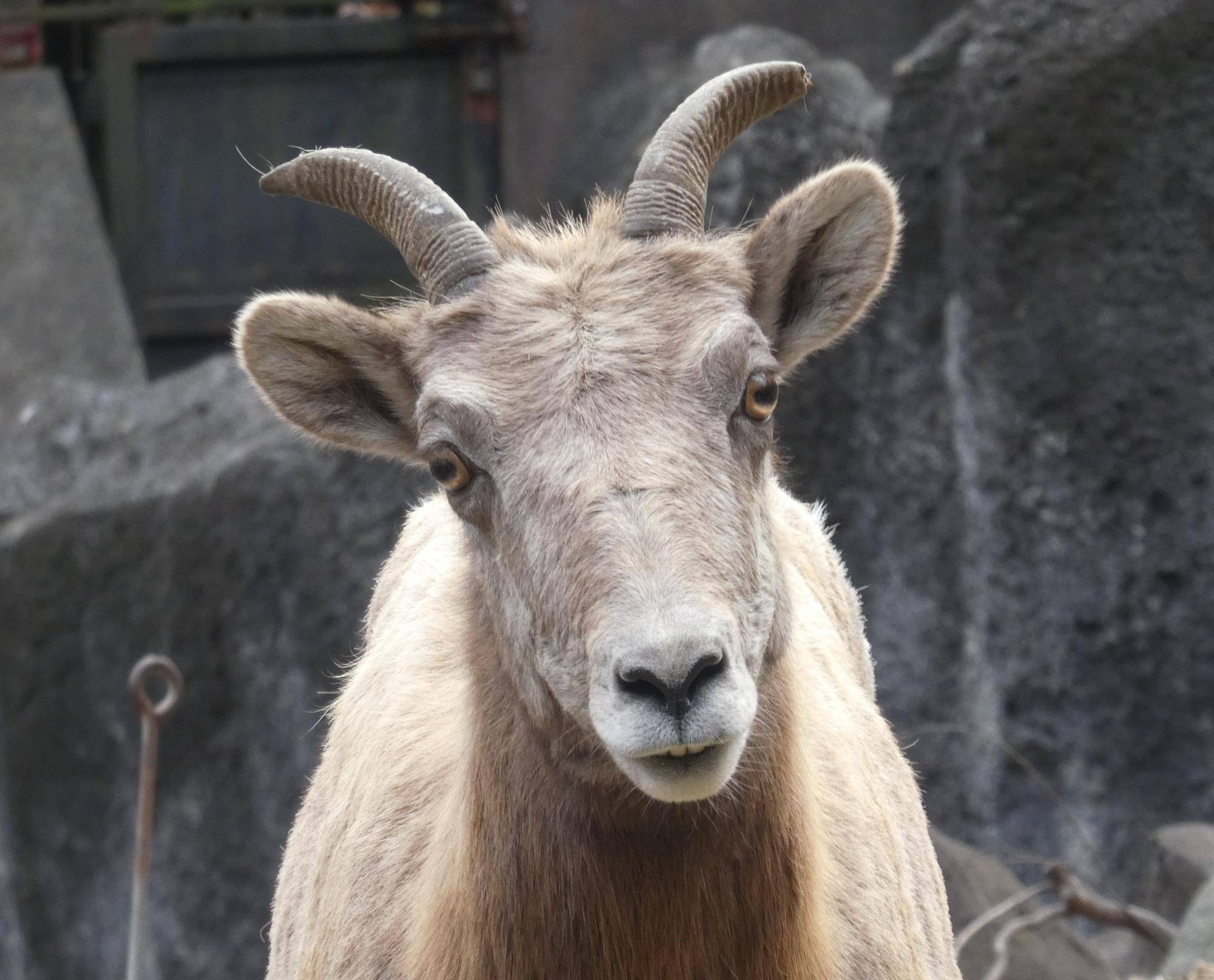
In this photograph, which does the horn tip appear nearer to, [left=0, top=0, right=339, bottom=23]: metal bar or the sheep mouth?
the sheep mouth

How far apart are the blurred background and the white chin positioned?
4976mm

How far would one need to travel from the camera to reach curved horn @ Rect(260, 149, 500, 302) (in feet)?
14.2

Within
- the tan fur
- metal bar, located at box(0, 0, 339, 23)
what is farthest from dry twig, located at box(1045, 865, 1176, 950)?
metal bar, located at box(0, 0, 339, 23)

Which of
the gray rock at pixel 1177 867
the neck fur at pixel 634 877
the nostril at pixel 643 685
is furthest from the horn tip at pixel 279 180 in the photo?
the gray rock at pixel 1177 867

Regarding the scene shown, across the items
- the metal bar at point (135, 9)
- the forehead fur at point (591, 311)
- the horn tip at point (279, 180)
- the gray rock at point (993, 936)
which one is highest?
the metal bar at point (135, 9)

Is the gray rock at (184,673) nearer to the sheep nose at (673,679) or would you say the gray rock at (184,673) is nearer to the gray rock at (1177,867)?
the gray rock at (1177,867)

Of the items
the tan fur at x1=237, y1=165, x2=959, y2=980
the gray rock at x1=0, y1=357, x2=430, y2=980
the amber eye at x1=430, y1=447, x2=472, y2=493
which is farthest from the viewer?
the gray rock at x1=0, y1=357, x2=430, y2=980

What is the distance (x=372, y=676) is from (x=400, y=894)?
125cm

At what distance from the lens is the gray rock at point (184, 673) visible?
9.52 meters

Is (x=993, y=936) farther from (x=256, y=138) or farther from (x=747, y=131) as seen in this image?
(x=256, y=138)

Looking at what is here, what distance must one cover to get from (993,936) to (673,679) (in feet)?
17.7

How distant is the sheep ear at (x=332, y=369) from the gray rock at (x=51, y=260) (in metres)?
7.32

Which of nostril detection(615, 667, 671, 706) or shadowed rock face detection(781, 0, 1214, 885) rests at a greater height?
shadowed rock face detection(781, 0, 1214, 885)

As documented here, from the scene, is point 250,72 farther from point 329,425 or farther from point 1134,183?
point 329,425
